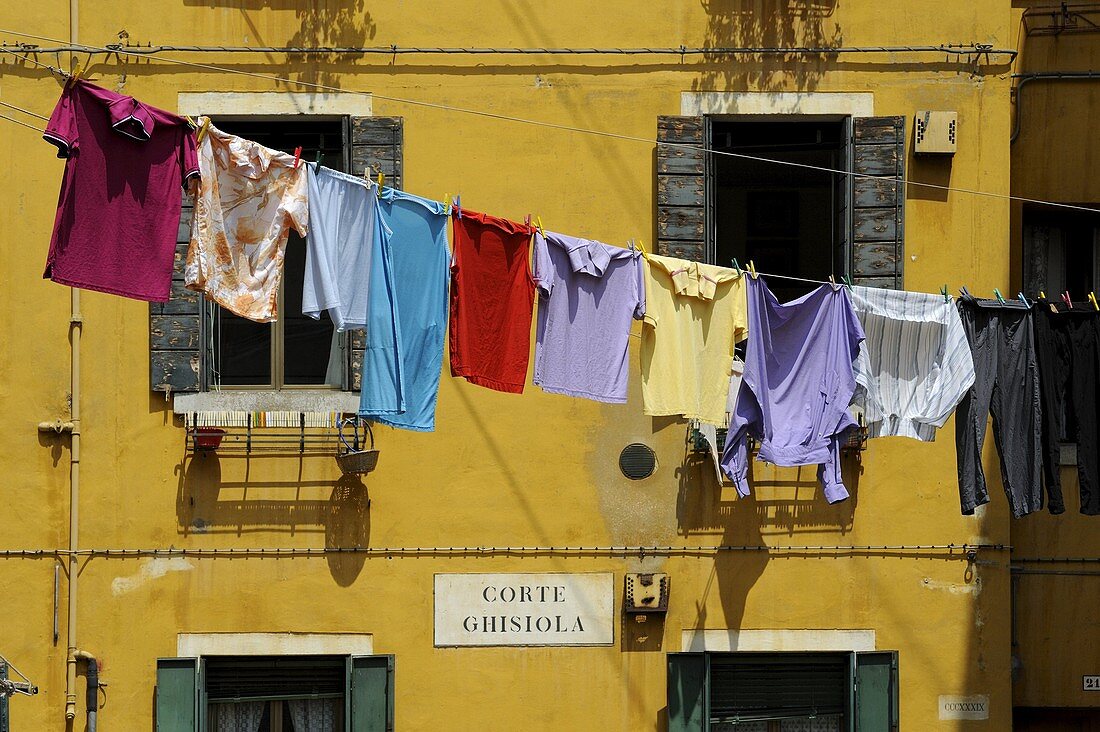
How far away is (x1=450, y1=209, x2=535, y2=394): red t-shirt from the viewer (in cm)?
875

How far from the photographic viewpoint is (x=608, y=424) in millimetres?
10422

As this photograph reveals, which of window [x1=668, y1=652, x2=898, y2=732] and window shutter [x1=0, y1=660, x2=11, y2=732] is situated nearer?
window shutter [x1=0, y1=660, x2=11, y2=732]

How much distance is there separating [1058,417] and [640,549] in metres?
2.97

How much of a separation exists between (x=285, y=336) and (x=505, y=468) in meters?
1.90

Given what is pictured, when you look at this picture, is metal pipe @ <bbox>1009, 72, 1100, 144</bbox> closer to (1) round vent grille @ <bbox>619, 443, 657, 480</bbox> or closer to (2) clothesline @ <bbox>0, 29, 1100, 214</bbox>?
(2) clothesline @ <bbox>0, 29, 1100, 214</bbox>

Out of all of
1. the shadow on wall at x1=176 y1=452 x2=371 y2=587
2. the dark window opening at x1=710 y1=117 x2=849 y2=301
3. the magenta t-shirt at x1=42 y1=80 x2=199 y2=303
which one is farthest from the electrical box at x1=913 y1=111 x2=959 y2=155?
the magenta t-shirt at x1=42 y1=80 x2=199 y2=303

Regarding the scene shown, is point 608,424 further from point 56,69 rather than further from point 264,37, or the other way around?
point 56,69

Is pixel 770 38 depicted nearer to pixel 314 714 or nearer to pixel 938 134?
pixel 938 134

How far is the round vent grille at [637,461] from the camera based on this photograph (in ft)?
34.1

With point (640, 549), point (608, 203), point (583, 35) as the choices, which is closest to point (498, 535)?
point (640, 549)

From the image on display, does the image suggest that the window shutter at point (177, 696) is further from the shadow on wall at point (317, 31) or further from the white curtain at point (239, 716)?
the shadow on wall at point (317, 31)

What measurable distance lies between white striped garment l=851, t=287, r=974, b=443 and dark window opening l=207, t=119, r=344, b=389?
12.4ft

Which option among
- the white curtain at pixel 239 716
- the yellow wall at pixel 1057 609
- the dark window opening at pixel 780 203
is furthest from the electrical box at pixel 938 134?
the white curtain at pixel 239 716

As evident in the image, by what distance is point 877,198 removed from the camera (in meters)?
10.4
